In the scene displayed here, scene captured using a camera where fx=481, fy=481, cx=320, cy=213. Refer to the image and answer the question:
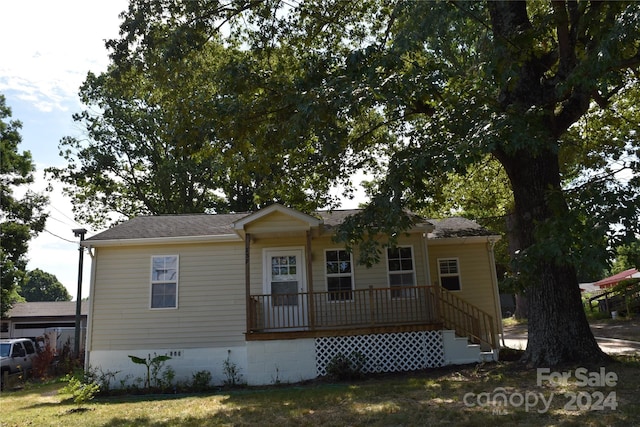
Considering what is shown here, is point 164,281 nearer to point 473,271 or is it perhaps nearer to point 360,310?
point 360,310

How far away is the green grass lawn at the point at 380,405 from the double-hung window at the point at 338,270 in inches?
115

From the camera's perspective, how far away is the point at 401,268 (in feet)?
43.4

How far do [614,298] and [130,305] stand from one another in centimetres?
2177

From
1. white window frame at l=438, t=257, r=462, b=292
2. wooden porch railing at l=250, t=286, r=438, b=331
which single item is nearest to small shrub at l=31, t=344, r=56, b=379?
wooden porch railing at l=250, t=286, r=438, b=331

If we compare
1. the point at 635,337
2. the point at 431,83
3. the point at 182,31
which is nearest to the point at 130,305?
the point at 182,31

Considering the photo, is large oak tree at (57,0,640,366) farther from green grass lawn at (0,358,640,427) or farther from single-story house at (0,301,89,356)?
single-story house at (0,301,89,356)

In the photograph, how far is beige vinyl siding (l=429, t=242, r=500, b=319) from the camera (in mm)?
13930

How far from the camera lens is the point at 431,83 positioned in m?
8.42

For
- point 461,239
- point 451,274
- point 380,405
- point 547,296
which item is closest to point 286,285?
point 451,274

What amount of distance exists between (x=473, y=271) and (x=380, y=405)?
25.4ft

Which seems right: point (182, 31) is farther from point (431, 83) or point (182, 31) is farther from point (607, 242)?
point (607, 242)

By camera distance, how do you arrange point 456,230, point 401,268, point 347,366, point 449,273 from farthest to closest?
1. point 456,230
2. point 449,273
3. point 401,268
4. point 347,366

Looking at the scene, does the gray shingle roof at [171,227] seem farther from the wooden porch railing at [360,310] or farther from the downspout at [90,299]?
the wooden porch railing at [360,310]

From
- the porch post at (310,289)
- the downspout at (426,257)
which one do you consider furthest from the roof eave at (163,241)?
the downspout at (426,257)
